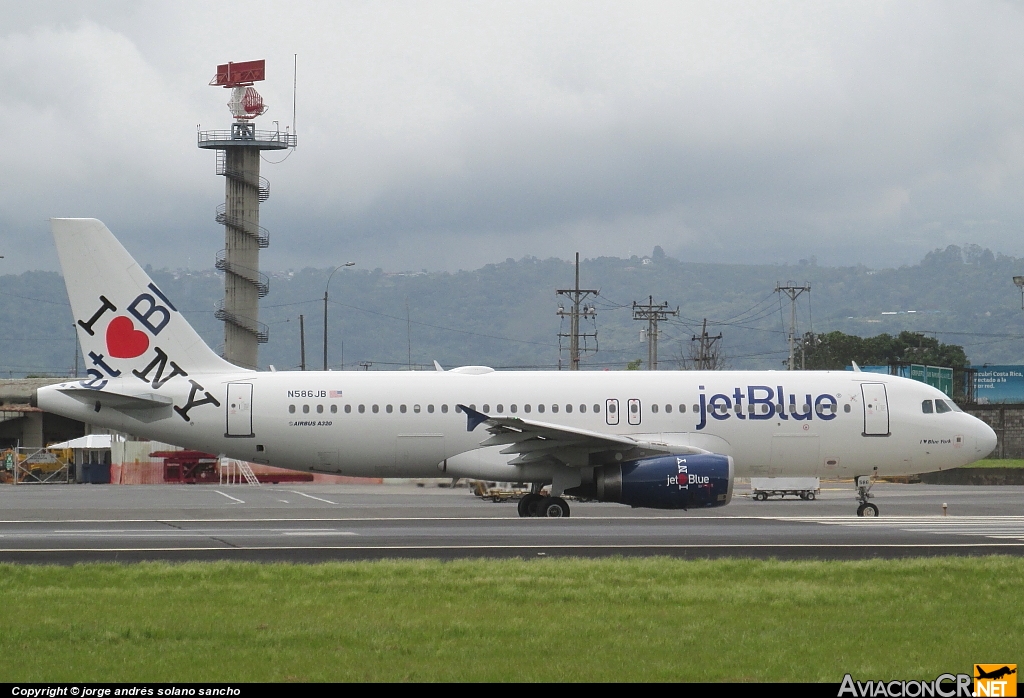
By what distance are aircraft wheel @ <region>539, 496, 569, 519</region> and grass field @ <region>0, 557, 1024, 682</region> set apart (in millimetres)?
11212

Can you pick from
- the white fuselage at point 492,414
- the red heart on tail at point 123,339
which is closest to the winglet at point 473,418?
the white fuselage at point 492,414

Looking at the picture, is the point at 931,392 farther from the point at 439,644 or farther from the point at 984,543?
the point at 439,644

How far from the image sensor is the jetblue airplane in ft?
94.4

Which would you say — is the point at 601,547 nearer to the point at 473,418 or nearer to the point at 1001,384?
the point at 473,418

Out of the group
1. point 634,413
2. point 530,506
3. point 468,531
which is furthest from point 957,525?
point 468,531

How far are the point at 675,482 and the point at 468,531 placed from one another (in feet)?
17.5

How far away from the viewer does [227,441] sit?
28938 millimetres

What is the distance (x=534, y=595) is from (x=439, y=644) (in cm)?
320

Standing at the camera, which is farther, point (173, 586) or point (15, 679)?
point (173, 586)

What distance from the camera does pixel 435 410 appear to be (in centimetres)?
2889

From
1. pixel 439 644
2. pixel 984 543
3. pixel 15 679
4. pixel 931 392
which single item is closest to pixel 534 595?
pixel 439 644

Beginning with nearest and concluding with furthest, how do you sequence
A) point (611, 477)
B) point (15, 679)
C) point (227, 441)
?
point (15, 679), point (611, 477), point (227, 441)

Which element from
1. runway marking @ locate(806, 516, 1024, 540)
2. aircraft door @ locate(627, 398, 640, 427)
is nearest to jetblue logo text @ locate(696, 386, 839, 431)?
aircraft door @ locate(627, 398, 640, 427)

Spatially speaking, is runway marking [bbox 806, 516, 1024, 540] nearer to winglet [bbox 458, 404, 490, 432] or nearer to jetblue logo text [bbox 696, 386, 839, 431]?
jetblue logo text [bbox 696, 386, 839, 431]
